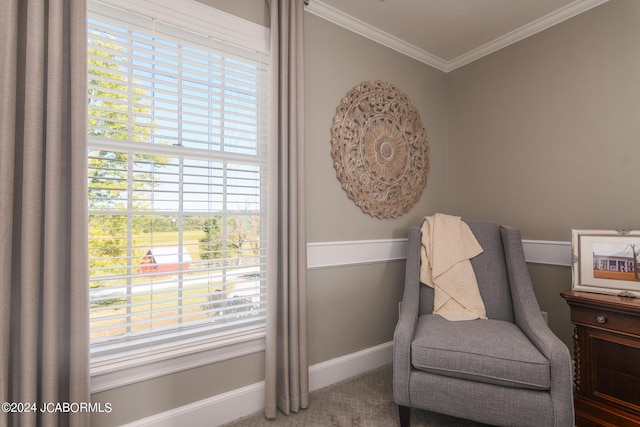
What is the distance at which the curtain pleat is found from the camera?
5.88 ft

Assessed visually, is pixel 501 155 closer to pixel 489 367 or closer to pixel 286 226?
pixel 489 367

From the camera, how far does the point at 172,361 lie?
5.31 feet

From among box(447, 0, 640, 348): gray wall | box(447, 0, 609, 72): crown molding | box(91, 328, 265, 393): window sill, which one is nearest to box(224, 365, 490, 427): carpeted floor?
box(91, 328, 265, 393): window sill

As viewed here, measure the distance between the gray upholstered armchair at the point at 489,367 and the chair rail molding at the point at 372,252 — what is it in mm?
485

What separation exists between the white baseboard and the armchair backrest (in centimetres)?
64

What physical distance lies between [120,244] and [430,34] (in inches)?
104

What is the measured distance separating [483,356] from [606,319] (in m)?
0.74

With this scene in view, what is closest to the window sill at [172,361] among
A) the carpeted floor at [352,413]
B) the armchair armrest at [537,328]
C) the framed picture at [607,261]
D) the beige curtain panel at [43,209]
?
the beige curtain panel at [43,209]

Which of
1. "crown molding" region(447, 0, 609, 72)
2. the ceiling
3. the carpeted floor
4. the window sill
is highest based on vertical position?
the ceiling

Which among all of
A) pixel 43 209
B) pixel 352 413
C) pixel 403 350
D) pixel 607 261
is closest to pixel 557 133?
pixel 607 261

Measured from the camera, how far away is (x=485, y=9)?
216 centimetres

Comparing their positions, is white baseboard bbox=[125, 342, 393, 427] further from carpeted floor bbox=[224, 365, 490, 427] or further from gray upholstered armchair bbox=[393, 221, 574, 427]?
gray upholstered armchair bbox=[393, 221, 574, 427]

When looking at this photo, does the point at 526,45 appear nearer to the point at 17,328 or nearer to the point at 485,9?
the point at 485,9

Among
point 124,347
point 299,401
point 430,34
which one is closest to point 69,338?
point 124,347
